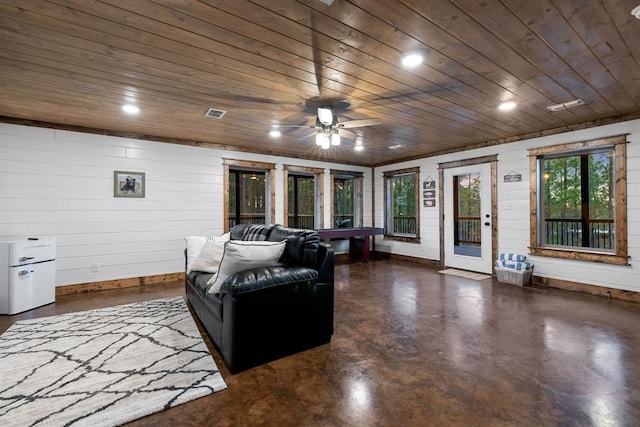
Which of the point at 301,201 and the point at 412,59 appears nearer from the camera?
the point at 412,59

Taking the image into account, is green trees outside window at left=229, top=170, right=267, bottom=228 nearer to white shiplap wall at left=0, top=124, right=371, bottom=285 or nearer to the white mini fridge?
white shiplap wall at left=0, top=124, right=371, bottom=285

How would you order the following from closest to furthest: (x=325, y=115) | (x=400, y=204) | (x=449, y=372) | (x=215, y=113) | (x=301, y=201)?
(x=449, y=372) < (x=325, y=115) < (x=215, y=113) < (x=301, y=201) < (x=400, y=204)

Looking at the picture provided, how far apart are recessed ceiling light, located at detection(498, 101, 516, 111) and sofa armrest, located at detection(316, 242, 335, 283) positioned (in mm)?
2693

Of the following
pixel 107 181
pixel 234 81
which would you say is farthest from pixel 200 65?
pixel 107 181

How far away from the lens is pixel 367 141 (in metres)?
A: 5.25

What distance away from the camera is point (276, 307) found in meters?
2.31

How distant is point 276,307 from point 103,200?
3.76m

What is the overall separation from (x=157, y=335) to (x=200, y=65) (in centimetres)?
244

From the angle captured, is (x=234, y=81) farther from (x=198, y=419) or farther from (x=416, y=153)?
(x=416, y=153)

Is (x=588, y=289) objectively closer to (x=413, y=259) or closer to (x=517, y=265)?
(x=517, y=265)

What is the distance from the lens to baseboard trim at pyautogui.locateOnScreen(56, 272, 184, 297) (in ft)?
14.0

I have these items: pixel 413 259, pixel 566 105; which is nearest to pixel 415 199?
pixel 413 259

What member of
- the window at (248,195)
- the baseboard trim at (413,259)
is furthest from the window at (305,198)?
the baseboard trim at (413,259)

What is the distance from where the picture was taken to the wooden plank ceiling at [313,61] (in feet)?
6.12
